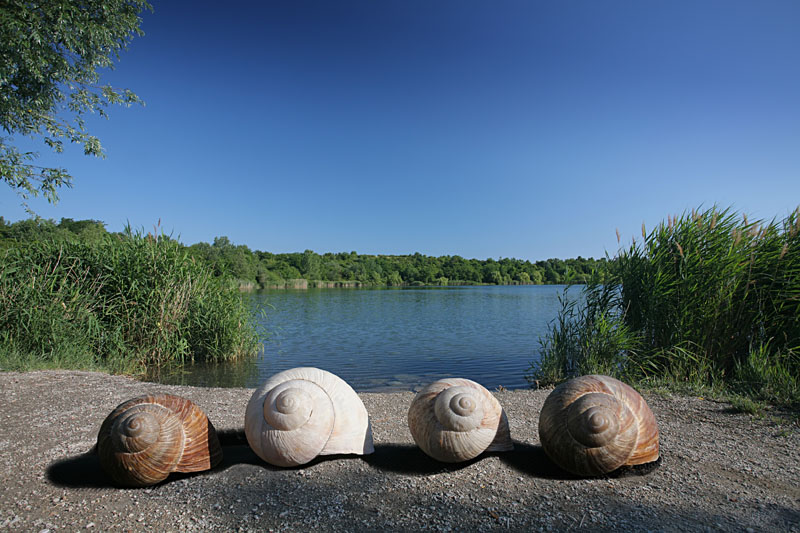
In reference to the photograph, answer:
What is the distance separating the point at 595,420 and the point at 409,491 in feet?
4.47

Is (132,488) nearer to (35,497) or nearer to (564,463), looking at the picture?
(35,497)

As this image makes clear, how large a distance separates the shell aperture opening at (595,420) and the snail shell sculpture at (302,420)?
63.2 inches

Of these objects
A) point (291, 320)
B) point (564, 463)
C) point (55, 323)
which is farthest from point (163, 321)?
point (291, 320)

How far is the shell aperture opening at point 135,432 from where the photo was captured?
301 centimetres

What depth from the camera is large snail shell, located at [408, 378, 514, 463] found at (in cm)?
326

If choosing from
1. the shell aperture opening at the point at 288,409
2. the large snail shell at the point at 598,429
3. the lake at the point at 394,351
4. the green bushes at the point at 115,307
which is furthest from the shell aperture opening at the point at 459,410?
the green bushes at the point at 115,307

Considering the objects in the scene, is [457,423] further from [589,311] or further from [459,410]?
[589,311]

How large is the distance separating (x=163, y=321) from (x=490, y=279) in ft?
323

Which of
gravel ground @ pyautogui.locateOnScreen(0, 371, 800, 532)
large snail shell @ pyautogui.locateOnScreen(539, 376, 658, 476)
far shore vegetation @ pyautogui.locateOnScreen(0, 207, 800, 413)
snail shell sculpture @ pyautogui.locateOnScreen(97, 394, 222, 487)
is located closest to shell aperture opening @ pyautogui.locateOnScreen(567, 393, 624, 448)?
large snail shell @ pyautogui.locateOnScreen(539, 376, 658, 476)

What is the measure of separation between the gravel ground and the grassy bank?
8.13 feet

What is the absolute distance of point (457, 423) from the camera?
10.7 ft

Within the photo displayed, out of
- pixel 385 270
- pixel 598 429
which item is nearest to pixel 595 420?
pixel 598 429

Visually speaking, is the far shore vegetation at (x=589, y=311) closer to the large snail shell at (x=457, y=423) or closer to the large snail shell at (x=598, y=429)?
the large snail shell at (x=598, y=429)

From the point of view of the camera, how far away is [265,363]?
11.5 meters
